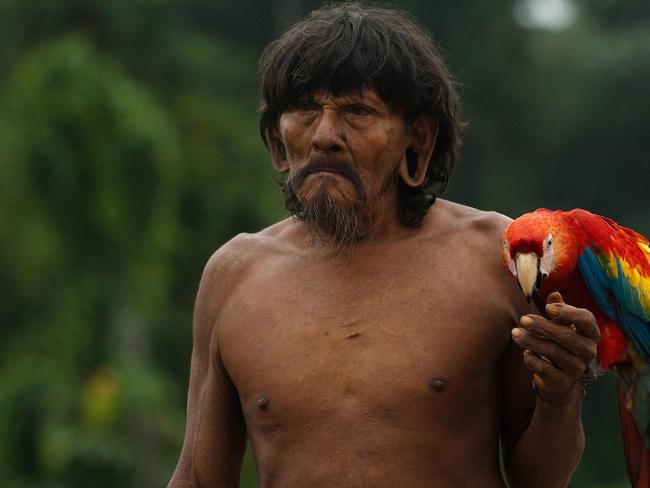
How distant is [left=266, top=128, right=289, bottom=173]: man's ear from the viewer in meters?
3.74

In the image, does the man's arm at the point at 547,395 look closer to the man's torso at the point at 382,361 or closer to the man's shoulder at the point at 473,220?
the man's torso at the point at 382,361

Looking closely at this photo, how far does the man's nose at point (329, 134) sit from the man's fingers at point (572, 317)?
2.43 ft

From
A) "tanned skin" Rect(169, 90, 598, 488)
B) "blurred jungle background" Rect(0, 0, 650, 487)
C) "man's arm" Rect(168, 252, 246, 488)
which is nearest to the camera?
"tanned skin" Rect(169, 90, 598, 488)

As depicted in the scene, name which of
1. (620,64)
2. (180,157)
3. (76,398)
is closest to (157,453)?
(76,398)

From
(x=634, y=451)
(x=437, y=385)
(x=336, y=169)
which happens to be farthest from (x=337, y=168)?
(x=634, y=451)

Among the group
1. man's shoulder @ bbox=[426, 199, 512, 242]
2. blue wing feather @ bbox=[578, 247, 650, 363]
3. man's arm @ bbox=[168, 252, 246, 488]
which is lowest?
man's arm @ bbox=[168, 252, 246, 488]

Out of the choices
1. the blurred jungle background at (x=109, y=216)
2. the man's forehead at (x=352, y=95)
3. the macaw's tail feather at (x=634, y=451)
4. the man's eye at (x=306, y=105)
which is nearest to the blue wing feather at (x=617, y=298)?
the macaw's tail feather at (x=634, y=451)

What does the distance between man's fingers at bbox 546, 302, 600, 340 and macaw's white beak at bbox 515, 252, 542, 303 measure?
162mm

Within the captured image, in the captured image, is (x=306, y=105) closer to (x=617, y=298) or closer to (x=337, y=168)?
(x=337, y=168)

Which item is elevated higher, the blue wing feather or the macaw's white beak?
the macaw's white beak

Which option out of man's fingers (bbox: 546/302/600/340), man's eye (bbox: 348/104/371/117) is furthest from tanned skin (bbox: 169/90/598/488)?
man's fingers (bbox: 546/302/600/340)

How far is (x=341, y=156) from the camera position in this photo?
349 cm

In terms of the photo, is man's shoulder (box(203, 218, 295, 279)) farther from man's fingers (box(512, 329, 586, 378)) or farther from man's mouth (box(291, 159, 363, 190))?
man's fingers (box(512, 329, 586, 378))

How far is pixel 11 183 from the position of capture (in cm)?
1175
